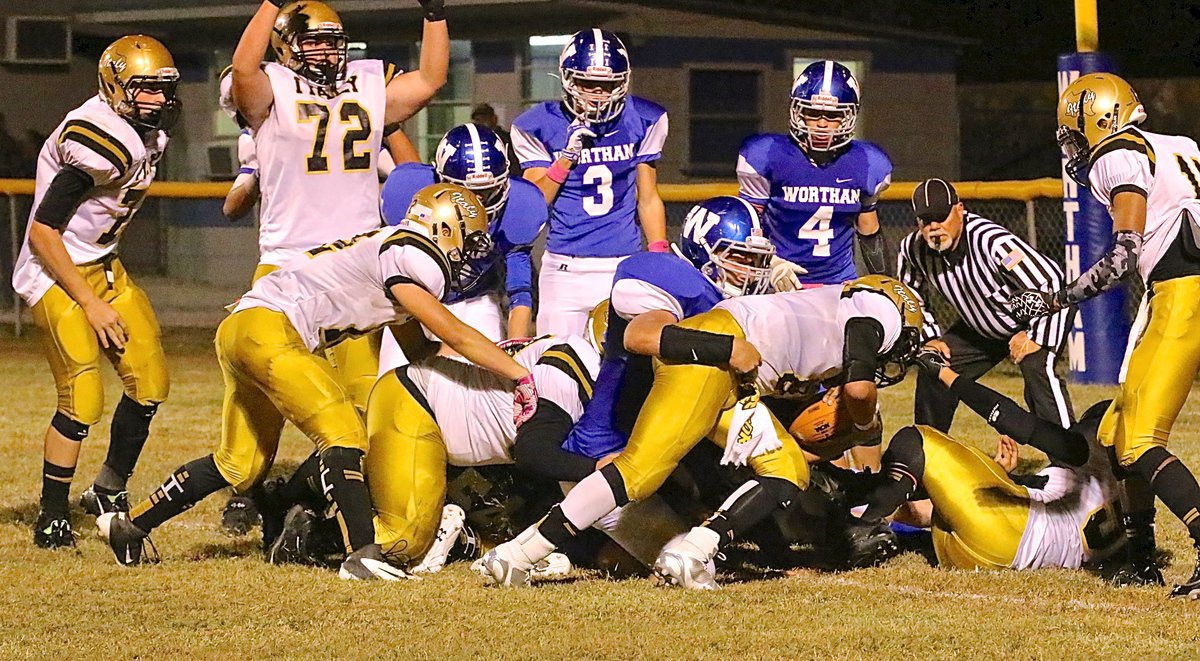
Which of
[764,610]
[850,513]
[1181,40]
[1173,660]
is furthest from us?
[1181,40]

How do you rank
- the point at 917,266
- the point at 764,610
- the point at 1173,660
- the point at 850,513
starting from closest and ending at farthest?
the point at 1173,660
the point at 764,610
the point at 850,513
the point at 917,266

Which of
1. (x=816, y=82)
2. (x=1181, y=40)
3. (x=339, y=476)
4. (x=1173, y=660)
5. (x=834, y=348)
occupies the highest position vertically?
(x=1181, y=40)

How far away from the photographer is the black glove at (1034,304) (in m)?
6.85

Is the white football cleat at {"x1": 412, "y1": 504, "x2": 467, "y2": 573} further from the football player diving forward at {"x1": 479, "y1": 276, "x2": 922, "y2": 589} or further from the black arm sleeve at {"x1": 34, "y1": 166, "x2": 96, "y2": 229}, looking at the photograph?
the black arm sleeve at {"x1": 34, "y1": 166, "x2": 96, "y2": 229}

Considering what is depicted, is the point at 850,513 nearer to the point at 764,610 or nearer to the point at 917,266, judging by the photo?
the point at 764,610

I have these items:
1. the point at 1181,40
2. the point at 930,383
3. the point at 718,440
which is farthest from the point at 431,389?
the point at 1181,40

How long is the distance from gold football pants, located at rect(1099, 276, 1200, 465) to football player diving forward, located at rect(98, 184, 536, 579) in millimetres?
2074

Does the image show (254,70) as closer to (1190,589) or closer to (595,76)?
(595,76)

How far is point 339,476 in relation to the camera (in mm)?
6207

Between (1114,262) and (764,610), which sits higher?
(1114,262)

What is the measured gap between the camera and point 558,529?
5.95 meters

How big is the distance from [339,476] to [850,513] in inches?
78.5

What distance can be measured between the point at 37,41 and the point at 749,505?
19903 mm

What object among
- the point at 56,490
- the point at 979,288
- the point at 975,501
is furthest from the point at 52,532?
the point at 979,288
